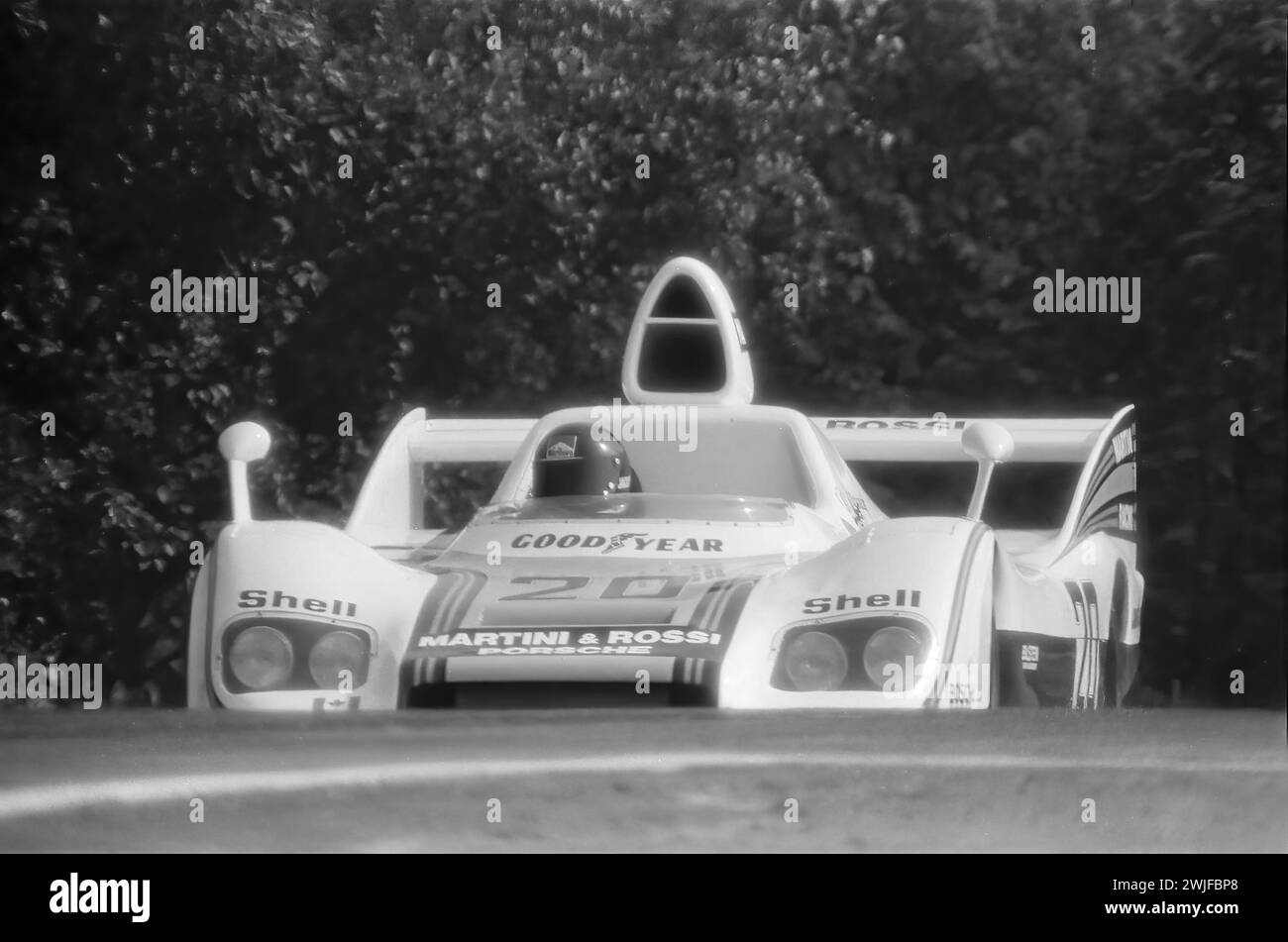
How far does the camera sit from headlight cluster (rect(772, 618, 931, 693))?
2088 mm

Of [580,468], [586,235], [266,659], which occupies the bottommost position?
[266,659]

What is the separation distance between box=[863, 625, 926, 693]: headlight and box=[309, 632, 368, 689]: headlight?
2.00 feet

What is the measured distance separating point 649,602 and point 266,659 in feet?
1.58

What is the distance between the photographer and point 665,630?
6.98 ft

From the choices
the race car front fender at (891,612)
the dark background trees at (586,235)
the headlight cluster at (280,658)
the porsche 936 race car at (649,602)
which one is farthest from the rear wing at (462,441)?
the race car front fender at (891,612)

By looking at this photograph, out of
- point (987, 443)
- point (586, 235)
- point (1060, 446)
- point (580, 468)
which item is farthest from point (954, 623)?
point (586, 235)

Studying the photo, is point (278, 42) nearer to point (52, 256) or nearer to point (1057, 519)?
point (52, 256)

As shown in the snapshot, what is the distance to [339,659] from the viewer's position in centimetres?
225

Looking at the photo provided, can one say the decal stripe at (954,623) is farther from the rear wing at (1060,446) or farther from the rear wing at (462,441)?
the rear wing at (462,441)

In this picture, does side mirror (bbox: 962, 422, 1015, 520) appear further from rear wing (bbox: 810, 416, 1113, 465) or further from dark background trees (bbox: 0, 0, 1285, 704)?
dark background trees (bbox: 0, 0, 1285, 704)

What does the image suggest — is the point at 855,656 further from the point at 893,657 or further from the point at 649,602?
the point at 649,602

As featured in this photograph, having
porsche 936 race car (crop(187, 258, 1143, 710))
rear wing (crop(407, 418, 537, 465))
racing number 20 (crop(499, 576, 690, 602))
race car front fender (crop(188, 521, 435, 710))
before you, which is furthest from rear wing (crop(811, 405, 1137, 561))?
race car front fender (crop(188, 521, 435, 710))

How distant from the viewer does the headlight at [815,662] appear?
212 cm

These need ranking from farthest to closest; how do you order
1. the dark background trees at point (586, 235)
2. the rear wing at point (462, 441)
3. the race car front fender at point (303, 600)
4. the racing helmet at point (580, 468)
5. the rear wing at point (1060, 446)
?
1. the dark background trees at point (586, 235)
2. the rear wing at point (462, 441)
3. the rear wing at point (1060, 446)
4. the racing helmet at point (580, 468)
5. the race car front fender at point (303, 600)
